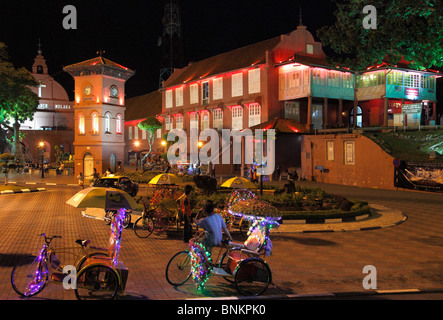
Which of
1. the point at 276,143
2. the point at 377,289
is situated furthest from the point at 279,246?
the point at 276,143

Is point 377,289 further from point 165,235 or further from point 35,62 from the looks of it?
point 35,62

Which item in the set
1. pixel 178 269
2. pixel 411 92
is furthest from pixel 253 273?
pixel 411 92

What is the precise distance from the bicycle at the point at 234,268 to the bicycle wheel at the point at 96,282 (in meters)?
1.11

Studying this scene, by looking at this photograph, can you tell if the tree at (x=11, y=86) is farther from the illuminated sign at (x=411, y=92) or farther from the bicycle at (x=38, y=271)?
the illuminated sign at (x=411, y=92)

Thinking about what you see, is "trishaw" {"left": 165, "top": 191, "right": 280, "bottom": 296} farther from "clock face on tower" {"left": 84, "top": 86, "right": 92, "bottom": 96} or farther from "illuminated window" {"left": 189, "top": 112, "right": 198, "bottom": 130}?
"illuminated window" {"left": 189, "top": 112, "right": 198, "bottom": 130}

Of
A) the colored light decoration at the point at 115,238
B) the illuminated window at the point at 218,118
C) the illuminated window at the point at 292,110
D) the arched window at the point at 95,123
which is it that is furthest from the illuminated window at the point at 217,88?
the colored light decoration at the point at 115,238

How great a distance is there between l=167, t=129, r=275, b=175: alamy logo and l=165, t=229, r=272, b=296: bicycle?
940 inches

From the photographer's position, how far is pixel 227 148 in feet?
133

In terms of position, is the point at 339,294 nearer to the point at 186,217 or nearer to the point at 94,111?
the point at 186,217

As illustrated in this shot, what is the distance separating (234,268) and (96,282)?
2.48 meters

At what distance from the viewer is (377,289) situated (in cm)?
726

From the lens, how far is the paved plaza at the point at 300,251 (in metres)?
7.29

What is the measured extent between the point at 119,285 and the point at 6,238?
267 inches

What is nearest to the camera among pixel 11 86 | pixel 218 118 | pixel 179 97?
pixel 11 86
